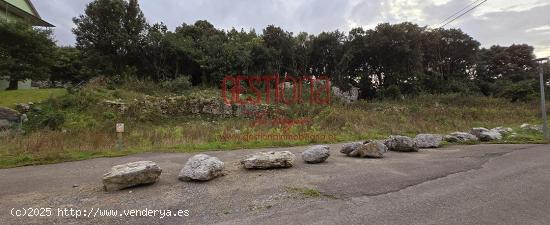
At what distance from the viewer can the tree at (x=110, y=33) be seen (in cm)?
1969

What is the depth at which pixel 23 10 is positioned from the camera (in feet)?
72.9

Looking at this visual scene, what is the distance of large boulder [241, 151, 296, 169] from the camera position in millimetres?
5910

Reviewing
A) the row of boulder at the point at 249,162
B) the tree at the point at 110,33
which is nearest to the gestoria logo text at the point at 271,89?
the tree at the point at 110,33

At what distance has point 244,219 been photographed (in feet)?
11.8

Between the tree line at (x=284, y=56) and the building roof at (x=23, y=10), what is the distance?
4.87 metres

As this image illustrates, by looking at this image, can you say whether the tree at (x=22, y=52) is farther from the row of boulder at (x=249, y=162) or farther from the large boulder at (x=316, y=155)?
the large boulder at (x=316, y=155)

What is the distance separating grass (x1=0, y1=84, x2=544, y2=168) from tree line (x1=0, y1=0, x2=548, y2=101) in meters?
3.89

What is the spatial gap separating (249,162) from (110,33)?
18.0m

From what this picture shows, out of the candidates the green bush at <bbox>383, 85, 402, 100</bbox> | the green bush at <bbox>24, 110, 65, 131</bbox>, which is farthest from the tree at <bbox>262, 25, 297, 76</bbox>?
the green bush at <bbox>24, 110, 65, 131</bbox>

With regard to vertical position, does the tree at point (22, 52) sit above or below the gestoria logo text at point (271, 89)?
above

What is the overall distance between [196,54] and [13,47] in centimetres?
920

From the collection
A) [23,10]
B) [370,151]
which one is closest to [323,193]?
[370,151]

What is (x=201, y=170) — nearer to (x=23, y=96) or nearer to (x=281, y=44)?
(x=23, y=96)

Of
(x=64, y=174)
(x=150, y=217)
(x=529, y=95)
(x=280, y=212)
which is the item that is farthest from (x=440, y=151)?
(x=529, y=95)
